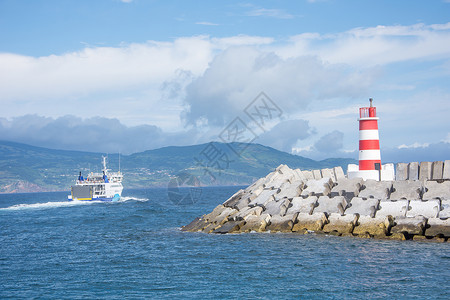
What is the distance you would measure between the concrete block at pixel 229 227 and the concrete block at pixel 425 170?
11.4 m

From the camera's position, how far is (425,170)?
27812 mm

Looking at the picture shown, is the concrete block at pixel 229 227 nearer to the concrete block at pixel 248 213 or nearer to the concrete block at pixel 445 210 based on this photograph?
the concrete block at pixel 248 213

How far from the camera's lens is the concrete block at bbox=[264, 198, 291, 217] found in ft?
93.5

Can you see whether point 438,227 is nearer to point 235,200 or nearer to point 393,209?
point 393,209

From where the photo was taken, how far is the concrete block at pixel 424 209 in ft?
77.2

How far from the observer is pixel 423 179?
90.9ft

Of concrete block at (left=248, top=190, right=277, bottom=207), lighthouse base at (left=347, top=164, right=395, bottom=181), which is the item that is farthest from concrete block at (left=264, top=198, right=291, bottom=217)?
lighthouse base at (left=347, top=164, right=395, bottom=181)

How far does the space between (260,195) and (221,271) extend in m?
13.3

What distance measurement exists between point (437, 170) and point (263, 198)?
36.1 feet

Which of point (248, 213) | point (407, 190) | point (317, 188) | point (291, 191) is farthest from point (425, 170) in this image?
point (248, 213)

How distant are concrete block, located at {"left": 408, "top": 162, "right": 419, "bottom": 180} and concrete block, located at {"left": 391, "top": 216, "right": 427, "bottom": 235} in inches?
227

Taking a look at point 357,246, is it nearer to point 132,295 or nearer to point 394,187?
point 394,187

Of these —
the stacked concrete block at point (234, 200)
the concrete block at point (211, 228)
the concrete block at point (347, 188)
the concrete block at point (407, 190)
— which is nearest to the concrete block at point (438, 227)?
the concrete block at point (407, 190)

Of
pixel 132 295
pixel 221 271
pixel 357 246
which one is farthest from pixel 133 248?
pixel 357 246
